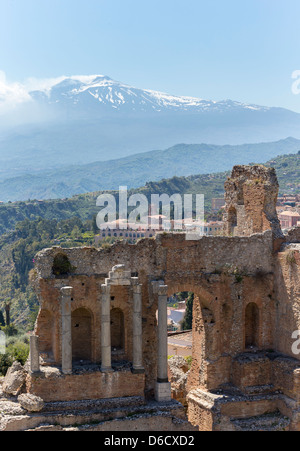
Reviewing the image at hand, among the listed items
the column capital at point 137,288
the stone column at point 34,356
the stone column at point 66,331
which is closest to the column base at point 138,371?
the stone column at point 66,331

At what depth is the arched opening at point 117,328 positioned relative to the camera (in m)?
26.6

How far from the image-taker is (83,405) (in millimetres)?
23953

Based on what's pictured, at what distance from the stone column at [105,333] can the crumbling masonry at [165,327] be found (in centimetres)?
4

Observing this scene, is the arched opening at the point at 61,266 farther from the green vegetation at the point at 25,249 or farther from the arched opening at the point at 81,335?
the green vegetation at the point at 25,249

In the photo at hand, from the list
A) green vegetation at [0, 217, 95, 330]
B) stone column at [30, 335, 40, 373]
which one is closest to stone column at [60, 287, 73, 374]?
stone column at [30, 335, 40, 373]

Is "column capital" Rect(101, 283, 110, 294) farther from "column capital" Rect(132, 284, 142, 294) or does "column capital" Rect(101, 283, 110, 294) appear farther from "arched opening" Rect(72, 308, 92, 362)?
"arched opening" Rect(72, 308, 92, 362)

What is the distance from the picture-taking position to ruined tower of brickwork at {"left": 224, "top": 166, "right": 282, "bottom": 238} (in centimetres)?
2838

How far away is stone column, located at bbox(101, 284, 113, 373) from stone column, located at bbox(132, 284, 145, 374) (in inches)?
41.4

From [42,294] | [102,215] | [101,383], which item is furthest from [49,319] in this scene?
[102,215]

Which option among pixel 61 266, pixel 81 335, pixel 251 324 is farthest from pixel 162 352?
pixel 251 324

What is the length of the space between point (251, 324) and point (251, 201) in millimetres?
5499

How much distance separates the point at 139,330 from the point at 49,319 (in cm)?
355

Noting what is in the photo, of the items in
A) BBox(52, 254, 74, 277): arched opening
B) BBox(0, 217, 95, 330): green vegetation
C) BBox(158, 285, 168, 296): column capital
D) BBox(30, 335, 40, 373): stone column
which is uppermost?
BBox(52, 254, 74, 277): arched opening

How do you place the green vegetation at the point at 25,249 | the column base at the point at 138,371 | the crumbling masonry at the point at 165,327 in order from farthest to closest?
1. the green vegetation at the point at 25,249
2. the column base at the point at 138,371
3. the crumbling masonry at the point at 165,327
